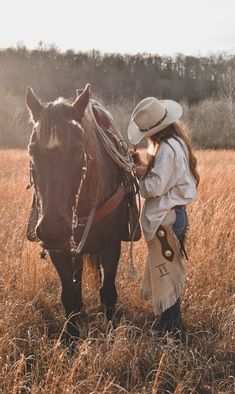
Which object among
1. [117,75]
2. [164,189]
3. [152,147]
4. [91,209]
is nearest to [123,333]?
[91,209]

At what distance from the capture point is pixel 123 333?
272 centimetres

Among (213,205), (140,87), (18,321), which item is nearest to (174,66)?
(140,87)

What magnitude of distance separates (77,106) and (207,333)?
1.84 metres

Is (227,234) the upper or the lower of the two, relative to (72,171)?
lower

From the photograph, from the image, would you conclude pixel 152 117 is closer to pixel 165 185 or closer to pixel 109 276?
pixel 165 185

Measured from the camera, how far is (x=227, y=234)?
4.52 m

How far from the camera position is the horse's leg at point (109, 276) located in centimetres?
298

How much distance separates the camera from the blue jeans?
2945 mm

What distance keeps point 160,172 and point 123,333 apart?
39.9 inches

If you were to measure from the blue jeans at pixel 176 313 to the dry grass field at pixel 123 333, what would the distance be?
102 mm

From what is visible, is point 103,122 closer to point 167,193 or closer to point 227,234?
point 167,193

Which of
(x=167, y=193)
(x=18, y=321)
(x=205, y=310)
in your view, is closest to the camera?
(x=167, y=193)

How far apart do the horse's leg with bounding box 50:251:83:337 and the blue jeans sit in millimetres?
587

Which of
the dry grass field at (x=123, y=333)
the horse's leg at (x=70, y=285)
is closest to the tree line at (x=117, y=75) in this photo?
the dry grass field at (x=123, y=333)
